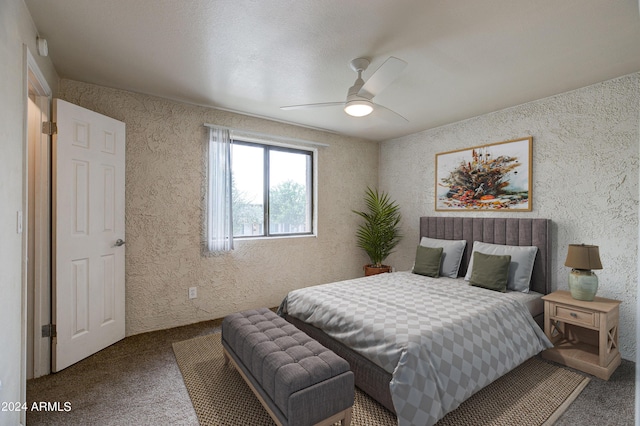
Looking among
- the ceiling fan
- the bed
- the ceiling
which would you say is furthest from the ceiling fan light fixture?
the bed

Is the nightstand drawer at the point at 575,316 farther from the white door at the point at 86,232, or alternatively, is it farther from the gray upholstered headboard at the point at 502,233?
the white door at the point at 86,232

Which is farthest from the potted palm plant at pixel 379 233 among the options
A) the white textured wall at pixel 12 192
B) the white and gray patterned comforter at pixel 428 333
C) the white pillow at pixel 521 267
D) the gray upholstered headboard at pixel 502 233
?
the white textured wall at pixel 12 192

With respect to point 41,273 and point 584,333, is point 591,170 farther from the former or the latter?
point 41,273

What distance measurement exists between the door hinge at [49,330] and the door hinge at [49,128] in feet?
5.05

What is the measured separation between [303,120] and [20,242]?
9.96 ft

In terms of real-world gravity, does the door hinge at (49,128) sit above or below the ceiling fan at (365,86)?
below

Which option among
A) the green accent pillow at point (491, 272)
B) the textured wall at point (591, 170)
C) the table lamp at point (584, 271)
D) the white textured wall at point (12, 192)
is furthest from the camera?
the green accent pillow at point (491, 272)

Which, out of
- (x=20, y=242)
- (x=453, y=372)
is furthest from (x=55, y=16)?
(x=453, y=372)

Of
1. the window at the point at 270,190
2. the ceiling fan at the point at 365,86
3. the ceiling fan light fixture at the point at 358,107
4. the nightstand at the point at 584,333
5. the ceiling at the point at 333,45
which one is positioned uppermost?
the ceiling at the point at 333,45

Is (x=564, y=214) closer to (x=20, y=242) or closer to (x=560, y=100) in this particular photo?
(x=560, y=100)

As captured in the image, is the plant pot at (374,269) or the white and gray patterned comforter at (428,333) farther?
the plant pot at (374,269)

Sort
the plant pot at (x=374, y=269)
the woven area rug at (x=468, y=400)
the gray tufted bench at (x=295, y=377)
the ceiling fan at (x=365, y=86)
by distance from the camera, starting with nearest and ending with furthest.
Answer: the gray tufted bench at (x=295, y=377) < the woven area rug at (x=468, y=400) < the ceiling fan at (x=365, y=86) < the plant pot at (x=374, y=269)

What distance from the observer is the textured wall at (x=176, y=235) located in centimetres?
304

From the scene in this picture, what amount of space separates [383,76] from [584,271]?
242cm
